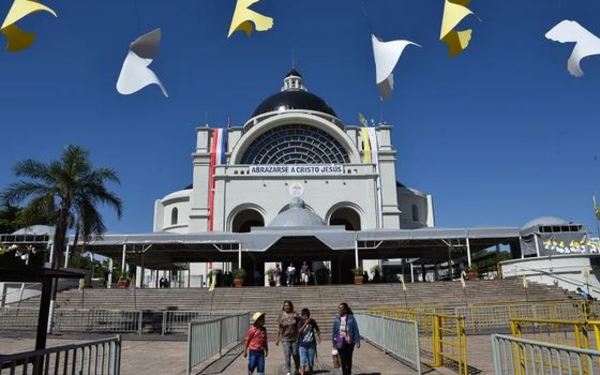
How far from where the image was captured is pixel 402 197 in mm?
45250

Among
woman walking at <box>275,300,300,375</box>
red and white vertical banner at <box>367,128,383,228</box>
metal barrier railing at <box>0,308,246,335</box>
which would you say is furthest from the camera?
red and white vertical banner at <box>367,128,383,228</box>

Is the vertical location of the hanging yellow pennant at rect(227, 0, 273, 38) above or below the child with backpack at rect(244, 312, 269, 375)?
above

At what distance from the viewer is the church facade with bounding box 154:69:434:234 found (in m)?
38.4

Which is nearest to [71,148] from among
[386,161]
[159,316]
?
[159,316]

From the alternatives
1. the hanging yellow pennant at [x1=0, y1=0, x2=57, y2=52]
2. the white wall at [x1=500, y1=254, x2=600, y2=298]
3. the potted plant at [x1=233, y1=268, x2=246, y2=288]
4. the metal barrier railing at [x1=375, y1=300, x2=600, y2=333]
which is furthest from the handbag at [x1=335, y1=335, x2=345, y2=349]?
the white wall at [x1=500, y1=254, x2=600, y2=298]

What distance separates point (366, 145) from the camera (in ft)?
143

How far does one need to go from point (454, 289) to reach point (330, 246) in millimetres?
7620

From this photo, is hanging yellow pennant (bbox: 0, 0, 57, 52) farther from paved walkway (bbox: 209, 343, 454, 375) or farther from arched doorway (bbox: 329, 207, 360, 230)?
arched doorway (bbox: 329, 207, 360, 230)

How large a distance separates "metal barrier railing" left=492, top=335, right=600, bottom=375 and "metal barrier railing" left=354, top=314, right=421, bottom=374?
3130mm

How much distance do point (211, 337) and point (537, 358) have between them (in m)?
6.79

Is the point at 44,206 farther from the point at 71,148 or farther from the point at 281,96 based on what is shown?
the point at 281,96

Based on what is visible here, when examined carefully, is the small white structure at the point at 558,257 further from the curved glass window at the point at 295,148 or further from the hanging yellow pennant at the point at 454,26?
the hanging yellow pennant at the point at 454,26

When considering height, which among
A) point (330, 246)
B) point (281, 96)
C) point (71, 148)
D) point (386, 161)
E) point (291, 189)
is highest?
point (281, 96)

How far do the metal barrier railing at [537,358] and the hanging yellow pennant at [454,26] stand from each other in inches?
116
